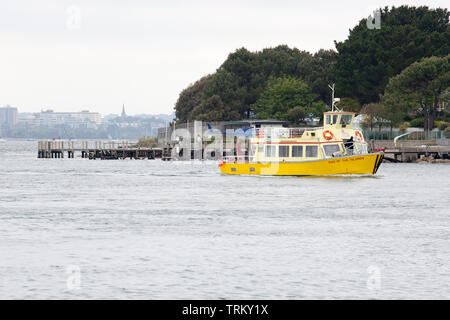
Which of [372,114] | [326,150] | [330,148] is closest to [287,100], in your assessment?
[372,114]

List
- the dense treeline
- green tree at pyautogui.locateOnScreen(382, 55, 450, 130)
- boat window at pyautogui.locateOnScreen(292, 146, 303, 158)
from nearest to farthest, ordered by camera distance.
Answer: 1. boat window at pyautogui.locateOnScreen(292, 146, 303, 158)
2. green tree at pyautogui.locateOnScreen(382, 55, 450, 130)
3. the dense treeline

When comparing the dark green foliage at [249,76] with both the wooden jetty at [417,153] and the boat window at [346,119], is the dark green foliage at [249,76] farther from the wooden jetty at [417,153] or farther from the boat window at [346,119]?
the boat window at [346,119]

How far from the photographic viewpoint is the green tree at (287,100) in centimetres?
15075

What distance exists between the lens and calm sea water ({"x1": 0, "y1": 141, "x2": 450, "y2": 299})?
2544 centimetres

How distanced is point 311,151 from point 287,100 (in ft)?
276

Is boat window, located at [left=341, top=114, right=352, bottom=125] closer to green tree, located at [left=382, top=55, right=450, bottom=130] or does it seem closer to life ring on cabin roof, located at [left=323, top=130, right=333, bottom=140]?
life ring on cabin roof, located at [left=323, top=130, right=333, bottom=140]

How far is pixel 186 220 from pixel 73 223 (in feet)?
19.9

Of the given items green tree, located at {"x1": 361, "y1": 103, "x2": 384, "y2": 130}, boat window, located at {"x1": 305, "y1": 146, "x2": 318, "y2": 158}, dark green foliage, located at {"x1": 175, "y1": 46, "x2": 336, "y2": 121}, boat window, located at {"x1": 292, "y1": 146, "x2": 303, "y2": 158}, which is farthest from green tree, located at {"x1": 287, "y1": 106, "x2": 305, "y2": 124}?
boat window, located at {"x1": 305, "y1": 146, "x2": 318, "y2": 158}

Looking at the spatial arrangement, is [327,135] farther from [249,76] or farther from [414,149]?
[249,76]

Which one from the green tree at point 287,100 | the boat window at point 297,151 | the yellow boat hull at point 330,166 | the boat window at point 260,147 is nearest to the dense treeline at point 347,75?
the green tree at point 287,100

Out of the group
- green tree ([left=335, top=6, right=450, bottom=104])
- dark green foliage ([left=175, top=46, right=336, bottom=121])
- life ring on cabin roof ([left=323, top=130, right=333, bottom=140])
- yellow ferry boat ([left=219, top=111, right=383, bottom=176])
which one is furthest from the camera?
dark green foliage ([left=175, top=46, right=336, bottom=121])

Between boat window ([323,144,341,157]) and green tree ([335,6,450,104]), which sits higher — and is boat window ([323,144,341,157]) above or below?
below

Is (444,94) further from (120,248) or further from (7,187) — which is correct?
(120,248)

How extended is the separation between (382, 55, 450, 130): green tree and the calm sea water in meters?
56.8
